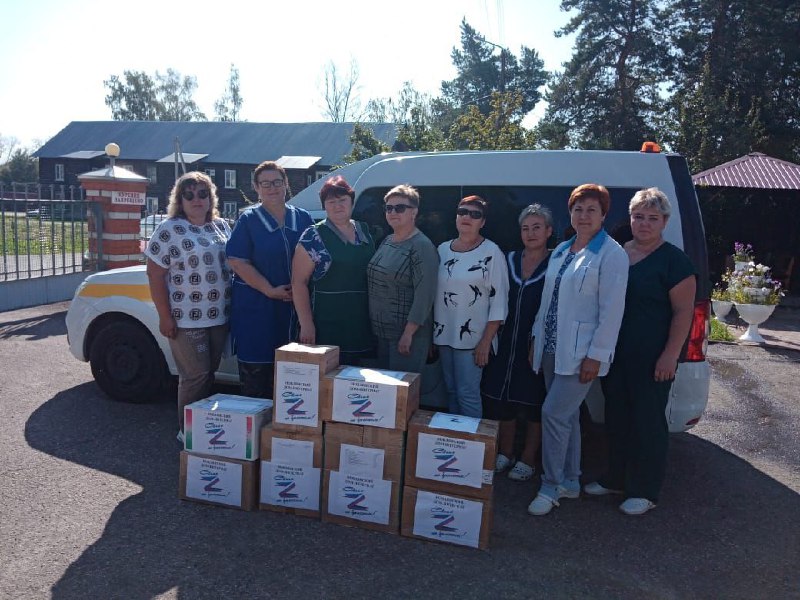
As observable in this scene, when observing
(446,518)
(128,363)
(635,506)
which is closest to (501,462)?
(635,506)

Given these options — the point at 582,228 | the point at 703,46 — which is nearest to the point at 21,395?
the point at 582,228

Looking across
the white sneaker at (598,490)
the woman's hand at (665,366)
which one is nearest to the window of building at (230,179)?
the white sneaker at (598,490)

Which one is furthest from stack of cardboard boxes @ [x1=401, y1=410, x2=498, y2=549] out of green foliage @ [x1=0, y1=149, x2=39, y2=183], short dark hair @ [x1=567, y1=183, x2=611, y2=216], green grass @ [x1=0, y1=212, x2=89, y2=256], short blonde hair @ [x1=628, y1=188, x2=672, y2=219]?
green foliage @ [x1=0, y1=149, x2=39, y2=183]

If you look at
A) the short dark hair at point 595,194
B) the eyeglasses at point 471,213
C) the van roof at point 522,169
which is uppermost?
the van roof at point 522,169

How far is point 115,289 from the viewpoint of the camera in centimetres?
514

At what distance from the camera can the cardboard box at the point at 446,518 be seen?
10.6 feet

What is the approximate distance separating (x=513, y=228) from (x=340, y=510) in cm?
197

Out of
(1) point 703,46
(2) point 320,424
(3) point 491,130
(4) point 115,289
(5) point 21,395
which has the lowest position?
(5) point 21,395

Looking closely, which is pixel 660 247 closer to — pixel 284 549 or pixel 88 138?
pixel 284 549

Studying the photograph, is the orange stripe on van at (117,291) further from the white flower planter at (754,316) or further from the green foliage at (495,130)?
the green foliage at (495,130)

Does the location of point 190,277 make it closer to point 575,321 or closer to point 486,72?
point 575,321

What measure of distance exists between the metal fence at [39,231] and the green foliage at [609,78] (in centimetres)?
2113

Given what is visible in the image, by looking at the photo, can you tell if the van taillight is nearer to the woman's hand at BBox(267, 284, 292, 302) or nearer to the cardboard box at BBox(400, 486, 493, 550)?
the cardboard box at BBox(400, 486, 493, 550)

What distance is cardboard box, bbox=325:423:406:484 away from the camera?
3309 mm
